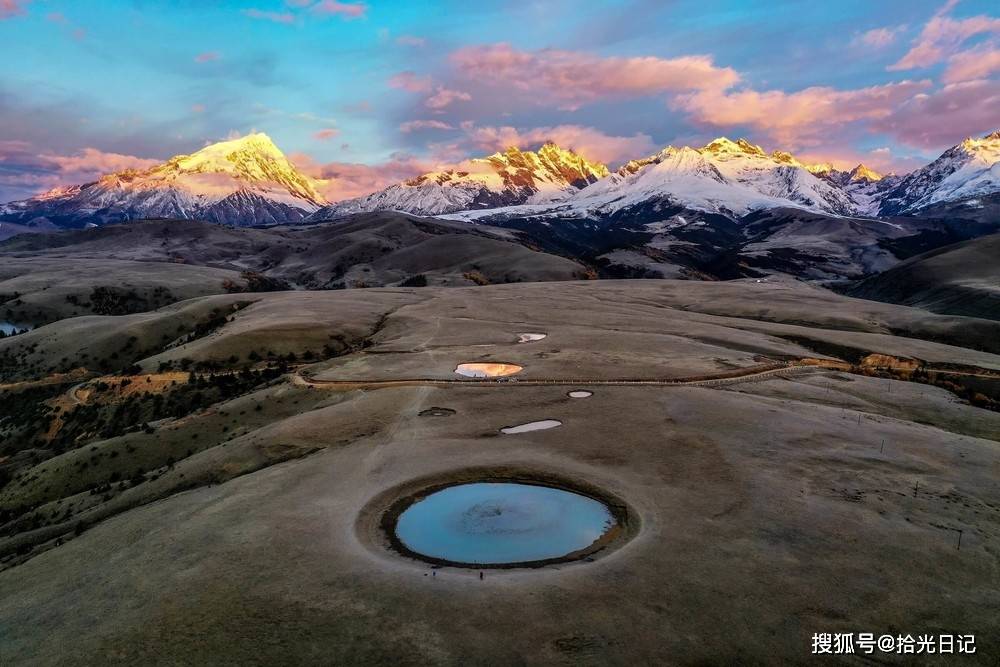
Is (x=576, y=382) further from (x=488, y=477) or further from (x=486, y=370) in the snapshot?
(x=488, y=477)

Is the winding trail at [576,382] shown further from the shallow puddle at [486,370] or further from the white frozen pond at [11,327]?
the white frozen pond at [11,327]

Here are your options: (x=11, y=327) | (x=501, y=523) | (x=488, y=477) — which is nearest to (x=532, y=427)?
(x=488, y=477)

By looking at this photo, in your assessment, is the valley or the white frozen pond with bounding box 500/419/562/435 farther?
the white frozen pond with bounding box 500/419/562/435

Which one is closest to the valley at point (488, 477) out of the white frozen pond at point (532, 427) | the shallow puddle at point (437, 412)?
the shallow puddle at point (437, 412)

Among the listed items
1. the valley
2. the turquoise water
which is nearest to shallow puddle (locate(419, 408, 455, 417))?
the valley

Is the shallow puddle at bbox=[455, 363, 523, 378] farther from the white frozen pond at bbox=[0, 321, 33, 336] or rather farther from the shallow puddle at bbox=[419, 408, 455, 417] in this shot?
the white frozen pond at bbox=[0, 321, 33, 336]

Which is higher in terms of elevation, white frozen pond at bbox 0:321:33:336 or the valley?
the valley
